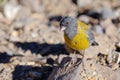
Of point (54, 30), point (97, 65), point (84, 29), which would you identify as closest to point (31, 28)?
point (54, 30)

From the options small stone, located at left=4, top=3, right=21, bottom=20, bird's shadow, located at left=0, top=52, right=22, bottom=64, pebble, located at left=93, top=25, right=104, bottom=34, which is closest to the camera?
bird's shadow, located at left=0, top=52, right=22, bottom=64

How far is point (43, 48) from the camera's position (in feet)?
28.2

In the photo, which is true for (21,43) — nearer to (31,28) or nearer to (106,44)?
(31,28)

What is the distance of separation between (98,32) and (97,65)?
2725 millimetres

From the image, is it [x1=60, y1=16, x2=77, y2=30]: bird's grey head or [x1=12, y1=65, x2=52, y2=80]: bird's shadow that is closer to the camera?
[x1=60, y1=16, x2=77, y2=30]: bird's grey head

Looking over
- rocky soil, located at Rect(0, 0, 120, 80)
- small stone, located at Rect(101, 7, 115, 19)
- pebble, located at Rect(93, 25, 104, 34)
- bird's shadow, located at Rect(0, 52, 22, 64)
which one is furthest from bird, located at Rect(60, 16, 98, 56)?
small stone, located at Rect(101, 7, 115, 19)

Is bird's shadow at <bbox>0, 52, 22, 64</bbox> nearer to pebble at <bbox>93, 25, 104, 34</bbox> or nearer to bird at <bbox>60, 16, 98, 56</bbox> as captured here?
bird at <bbox>60, 16, 98, 56</bbox>

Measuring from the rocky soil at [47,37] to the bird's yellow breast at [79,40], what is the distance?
12.2 inches

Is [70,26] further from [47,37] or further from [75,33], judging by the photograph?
[47,37]

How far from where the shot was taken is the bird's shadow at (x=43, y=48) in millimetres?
8281

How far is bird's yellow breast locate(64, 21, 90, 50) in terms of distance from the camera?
682 cm

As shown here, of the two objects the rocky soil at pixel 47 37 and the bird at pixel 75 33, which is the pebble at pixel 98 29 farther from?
the bird at pixel 75 33

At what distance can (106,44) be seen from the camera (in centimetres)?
775

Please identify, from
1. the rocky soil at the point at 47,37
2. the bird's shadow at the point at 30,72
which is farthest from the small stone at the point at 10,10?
the bird's shadow at the point at 30,72
